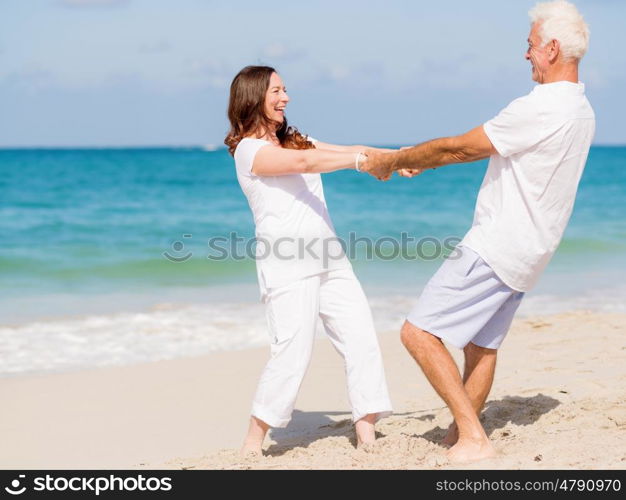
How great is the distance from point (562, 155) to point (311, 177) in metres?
1.31

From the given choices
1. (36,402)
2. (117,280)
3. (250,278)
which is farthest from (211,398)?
(117,280)

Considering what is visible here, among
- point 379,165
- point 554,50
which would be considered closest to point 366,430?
point 379,165

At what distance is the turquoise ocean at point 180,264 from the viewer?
831cm

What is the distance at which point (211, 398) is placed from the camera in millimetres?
6137

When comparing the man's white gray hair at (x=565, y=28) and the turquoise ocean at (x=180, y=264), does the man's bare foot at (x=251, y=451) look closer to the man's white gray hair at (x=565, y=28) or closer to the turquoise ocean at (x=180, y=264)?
the man's white gray hair at (x=565, y=28)

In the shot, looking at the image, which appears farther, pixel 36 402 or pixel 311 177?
pixel 36 402

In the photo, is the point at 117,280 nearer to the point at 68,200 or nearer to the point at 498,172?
the point at 498,172

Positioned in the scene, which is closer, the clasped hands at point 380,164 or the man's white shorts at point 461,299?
the man's white shorts at point 461,299

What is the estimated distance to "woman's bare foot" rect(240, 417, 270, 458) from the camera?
4562 mm

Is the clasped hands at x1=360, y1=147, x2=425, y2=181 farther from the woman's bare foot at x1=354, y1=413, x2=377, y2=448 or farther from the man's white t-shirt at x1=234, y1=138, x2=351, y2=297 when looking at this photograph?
the woman's bare foot at x1=354, y1=413, x2=377, y2=448

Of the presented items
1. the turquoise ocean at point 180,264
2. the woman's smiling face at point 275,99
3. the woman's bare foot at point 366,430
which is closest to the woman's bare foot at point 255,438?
the woman's bare foot at point 366,430

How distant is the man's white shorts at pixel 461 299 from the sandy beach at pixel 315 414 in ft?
1.99

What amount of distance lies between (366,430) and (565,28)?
2.23m

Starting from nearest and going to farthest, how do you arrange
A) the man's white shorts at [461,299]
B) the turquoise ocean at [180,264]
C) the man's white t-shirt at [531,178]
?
the man's white t-shirt at [531,178], the man's white shorts at [461,299], the turquoise ocean at [180,264]
